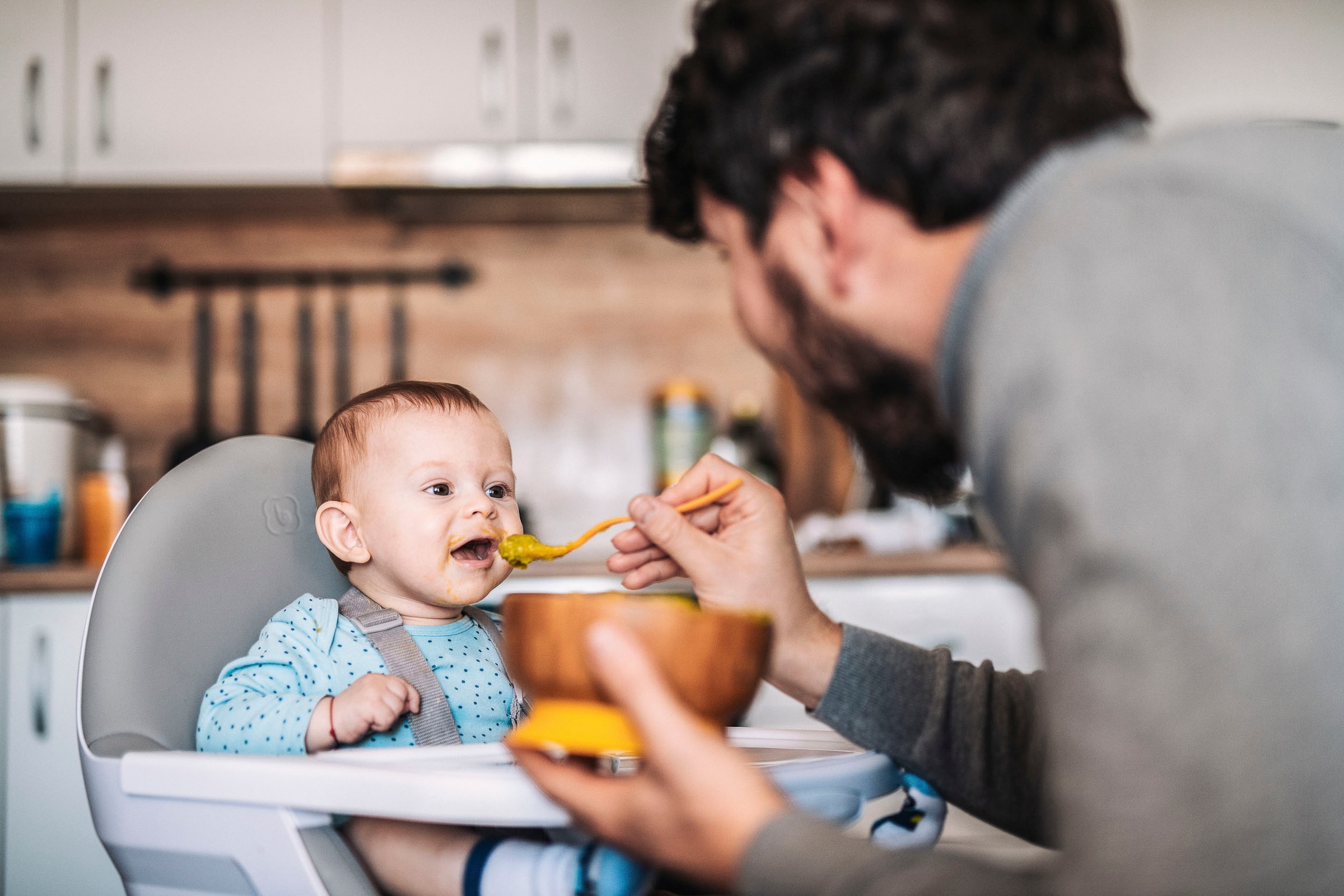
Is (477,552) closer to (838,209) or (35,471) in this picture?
(838,209)

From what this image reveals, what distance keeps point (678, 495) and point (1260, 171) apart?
50 centimetres

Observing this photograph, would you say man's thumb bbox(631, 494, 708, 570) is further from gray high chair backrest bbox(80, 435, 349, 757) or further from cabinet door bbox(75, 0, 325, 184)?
cabinet door bbox(75, 0, 325, 184)

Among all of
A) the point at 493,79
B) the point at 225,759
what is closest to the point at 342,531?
the point at 225,759

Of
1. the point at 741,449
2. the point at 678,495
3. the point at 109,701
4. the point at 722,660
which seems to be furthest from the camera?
the point at 741,449

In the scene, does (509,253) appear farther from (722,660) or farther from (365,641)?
(722,660)

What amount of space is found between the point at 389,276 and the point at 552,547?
162 centimetres

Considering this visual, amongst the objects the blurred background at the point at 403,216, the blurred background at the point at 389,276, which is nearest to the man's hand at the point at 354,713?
the blurred background at the point at 389,276

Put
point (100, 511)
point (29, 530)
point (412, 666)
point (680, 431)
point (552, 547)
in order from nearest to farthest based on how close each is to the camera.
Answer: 1. point (552, 547)
2. point (412, 666)
3. point (29, 530)
4. point (100, 511)
5. point (680, 431)

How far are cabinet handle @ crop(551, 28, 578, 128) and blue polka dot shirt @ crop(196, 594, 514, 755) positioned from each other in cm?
124

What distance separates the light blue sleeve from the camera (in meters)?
0.81

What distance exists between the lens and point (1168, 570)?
388 mm

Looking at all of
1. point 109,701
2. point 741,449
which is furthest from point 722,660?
point 741,449

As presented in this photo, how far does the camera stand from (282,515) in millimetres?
985

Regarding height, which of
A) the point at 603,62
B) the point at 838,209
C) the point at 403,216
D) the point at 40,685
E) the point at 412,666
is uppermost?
the point at 603,62
